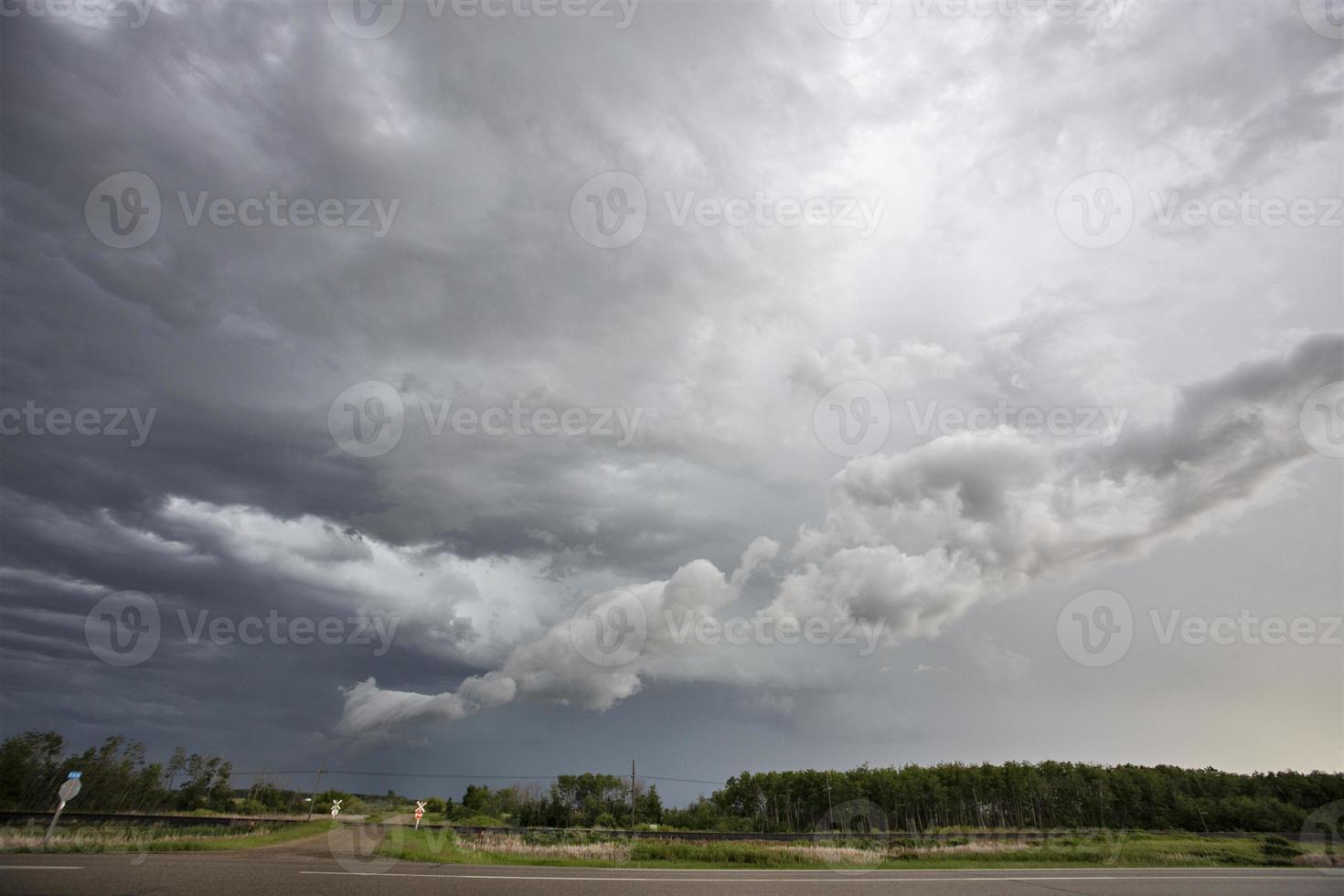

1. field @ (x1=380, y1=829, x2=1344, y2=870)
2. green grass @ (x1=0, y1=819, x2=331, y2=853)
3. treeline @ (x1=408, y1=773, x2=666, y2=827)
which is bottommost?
treeline @ (x1=408, y1=773, x2=666, y2=827)

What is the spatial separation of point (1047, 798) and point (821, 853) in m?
119

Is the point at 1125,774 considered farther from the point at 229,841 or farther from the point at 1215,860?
the point at 229,841

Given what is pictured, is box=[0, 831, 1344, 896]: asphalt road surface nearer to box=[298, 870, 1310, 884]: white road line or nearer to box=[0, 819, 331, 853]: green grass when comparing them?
box=[298, 870, 1310, 884]: white road line

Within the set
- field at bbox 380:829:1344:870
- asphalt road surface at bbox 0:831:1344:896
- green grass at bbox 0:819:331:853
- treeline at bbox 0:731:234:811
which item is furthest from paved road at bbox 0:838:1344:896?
treeline at bbox 0:731:234:811

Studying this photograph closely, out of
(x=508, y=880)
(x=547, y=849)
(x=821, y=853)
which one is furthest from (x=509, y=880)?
(x=821, y=853)

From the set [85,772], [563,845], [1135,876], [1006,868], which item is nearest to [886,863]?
[1006,868]

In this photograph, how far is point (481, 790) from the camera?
440 feet

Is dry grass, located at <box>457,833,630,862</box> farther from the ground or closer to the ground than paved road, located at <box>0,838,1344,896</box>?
closer to the ground

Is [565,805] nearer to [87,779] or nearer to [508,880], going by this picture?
[87,779]

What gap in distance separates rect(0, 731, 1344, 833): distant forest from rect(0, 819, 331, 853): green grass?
240 ft

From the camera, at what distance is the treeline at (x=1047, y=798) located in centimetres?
11088

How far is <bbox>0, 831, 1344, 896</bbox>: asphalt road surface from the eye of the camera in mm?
14328

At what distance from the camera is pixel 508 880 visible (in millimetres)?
16734

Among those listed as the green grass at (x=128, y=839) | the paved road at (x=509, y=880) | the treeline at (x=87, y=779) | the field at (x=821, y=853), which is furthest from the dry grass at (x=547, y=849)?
the treeline at (x=87, y=779)
